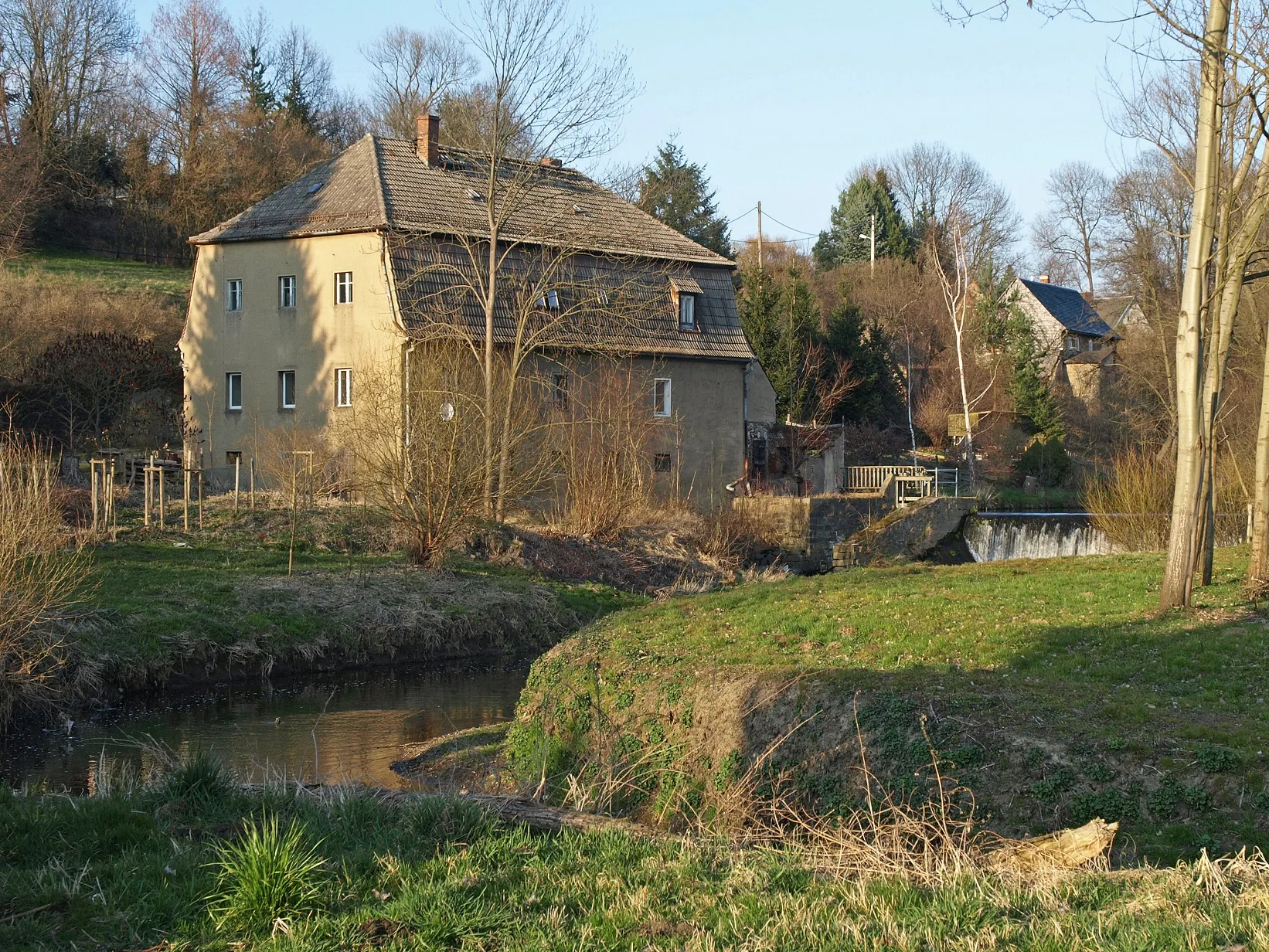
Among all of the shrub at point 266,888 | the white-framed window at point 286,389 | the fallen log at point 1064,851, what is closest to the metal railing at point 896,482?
the white-framed window at point 286,389

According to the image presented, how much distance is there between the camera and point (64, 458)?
28375mm

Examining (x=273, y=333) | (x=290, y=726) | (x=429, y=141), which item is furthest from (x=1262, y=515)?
(x=429, y=141)

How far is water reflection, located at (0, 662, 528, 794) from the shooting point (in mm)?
12109

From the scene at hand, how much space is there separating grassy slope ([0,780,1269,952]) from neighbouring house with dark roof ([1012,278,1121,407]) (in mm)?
55386

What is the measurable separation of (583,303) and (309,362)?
30.4ft

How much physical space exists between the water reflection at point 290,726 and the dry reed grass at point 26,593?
0.59m

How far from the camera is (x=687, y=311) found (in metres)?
37.6

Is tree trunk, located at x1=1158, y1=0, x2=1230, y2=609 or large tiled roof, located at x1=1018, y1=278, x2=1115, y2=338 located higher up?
large tiled roof, located at x1=1018, y1=278, x2=1115, y2=338

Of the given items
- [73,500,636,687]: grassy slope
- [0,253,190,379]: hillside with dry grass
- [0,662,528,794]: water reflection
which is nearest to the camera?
[0,662,528,794]: water reflection

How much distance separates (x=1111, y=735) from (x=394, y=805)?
204 inches

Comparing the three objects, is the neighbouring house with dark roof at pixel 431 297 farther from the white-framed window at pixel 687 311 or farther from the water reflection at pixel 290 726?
the water reflection at pixel 290 726

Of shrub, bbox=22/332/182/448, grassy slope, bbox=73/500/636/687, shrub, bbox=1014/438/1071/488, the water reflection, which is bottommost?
the water reflection

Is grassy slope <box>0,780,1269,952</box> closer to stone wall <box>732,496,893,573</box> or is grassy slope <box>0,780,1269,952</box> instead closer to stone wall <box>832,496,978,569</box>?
stone wall <box>832,496,978,569</box>

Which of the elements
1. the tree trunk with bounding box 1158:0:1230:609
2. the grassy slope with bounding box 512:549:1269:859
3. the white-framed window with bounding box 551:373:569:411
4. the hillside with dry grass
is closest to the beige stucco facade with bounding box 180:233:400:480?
the hillside with dry grass
